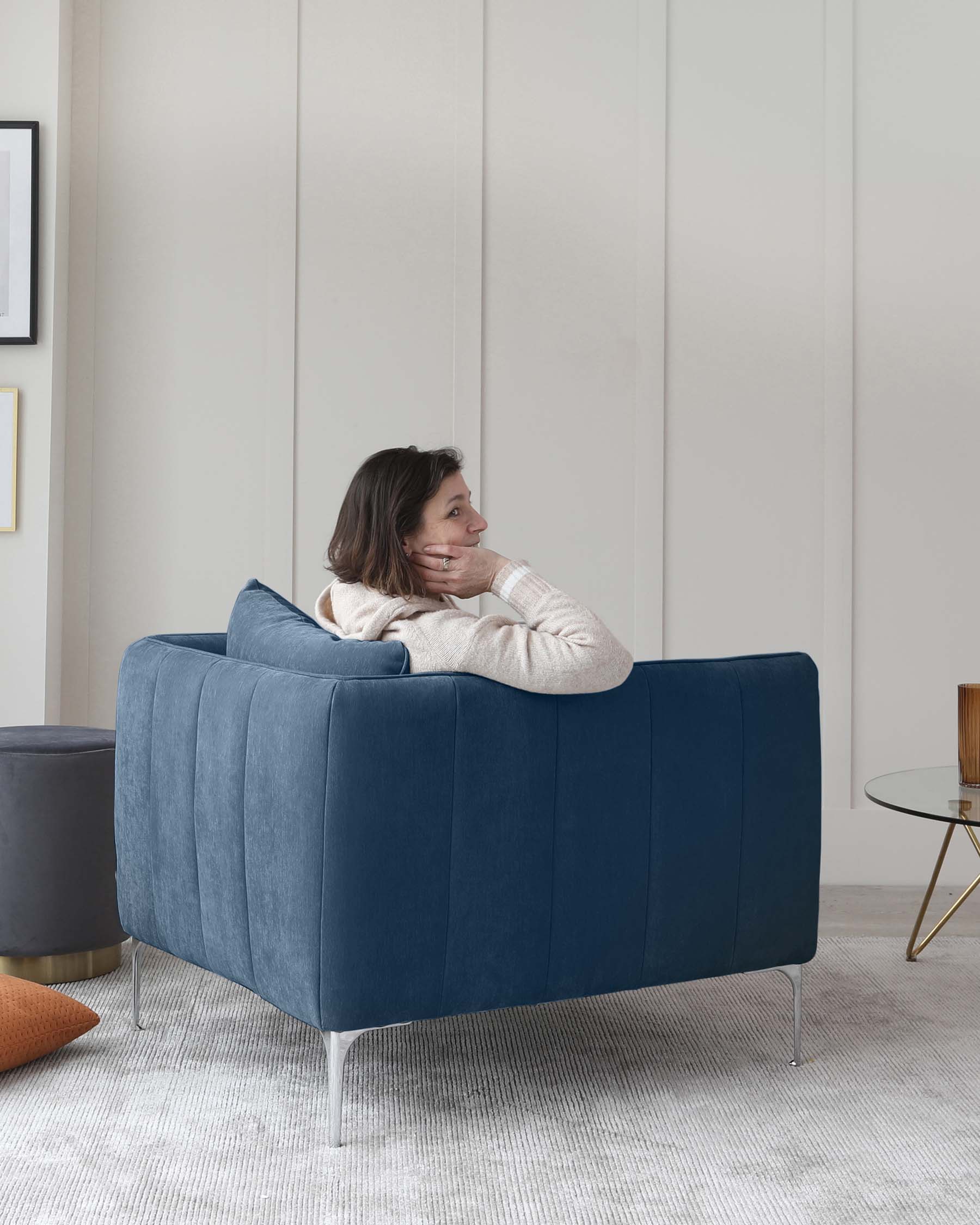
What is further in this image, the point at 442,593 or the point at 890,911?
the point at 890,911

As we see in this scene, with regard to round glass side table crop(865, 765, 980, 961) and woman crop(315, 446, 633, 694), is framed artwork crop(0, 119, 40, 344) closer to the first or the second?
woman crop(315, 446, 633, 694)

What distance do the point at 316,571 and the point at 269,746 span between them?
7.02ft

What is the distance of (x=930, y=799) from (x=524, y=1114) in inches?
42.6

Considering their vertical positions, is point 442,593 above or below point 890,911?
above

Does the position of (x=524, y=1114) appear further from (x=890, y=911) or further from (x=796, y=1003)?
(x=890, y=911)

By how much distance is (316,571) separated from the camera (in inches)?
159

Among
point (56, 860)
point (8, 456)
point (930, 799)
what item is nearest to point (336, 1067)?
point (56, 860)

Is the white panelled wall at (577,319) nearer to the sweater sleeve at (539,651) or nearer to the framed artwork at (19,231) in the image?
the framed artwork at (19,231)

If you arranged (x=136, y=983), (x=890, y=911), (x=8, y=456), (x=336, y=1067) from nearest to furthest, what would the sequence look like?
(x=336, y=1067) → (x=136, y=983) → (x=890, y=911) → (x=8, y=456)

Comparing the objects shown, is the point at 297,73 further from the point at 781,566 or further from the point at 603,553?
the point at 781,566

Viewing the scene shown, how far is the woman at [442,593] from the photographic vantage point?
6.51ft

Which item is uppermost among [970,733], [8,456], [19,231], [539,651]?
[19,231]

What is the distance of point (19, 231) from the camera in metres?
3.83

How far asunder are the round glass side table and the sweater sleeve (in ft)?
2.42
